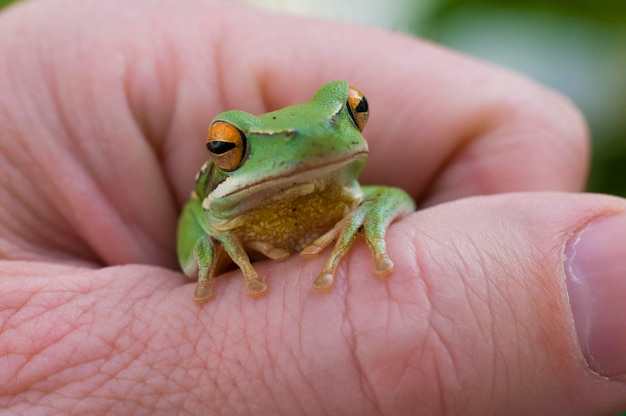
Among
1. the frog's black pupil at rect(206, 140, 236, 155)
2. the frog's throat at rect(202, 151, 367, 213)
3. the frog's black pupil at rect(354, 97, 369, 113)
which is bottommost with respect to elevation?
the frog's throat at rect(202, 151, 367, 213)

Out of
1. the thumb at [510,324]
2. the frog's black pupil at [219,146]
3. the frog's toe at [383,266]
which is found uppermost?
the frog's black pupil at [219,146]

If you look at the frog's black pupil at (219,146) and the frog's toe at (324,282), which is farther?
the frog's black pupil at (219,146)

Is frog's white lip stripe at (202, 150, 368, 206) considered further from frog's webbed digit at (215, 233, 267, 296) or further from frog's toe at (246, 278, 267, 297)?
frog's toe at (246, 278, 267, 297)

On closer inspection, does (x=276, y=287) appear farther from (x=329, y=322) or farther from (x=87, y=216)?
(x=87, y=216)

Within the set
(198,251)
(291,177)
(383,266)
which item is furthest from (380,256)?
(198,251)

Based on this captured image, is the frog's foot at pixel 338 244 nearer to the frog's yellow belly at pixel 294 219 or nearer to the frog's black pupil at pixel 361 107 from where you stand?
the frog's yellow belly at pixel 294 219

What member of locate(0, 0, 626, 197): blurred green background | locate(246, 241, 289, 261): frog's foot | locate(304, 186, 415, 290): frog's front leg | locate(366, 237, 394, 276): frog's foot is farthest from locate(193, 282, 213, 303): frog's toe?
locate(0, 0, 626, 197): blurred green background

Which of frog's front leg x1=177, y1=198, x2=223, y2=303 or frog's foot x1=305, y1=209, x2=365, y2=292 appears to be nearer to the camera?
frog's foot x1=305, y1=209, x2=365, y2=292

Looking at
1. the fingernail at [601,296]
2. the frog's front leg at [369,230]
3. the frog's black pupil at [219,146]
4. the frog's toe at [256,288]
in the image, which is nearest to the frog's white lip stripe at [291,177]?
the frog's black pupil at [219,146]
